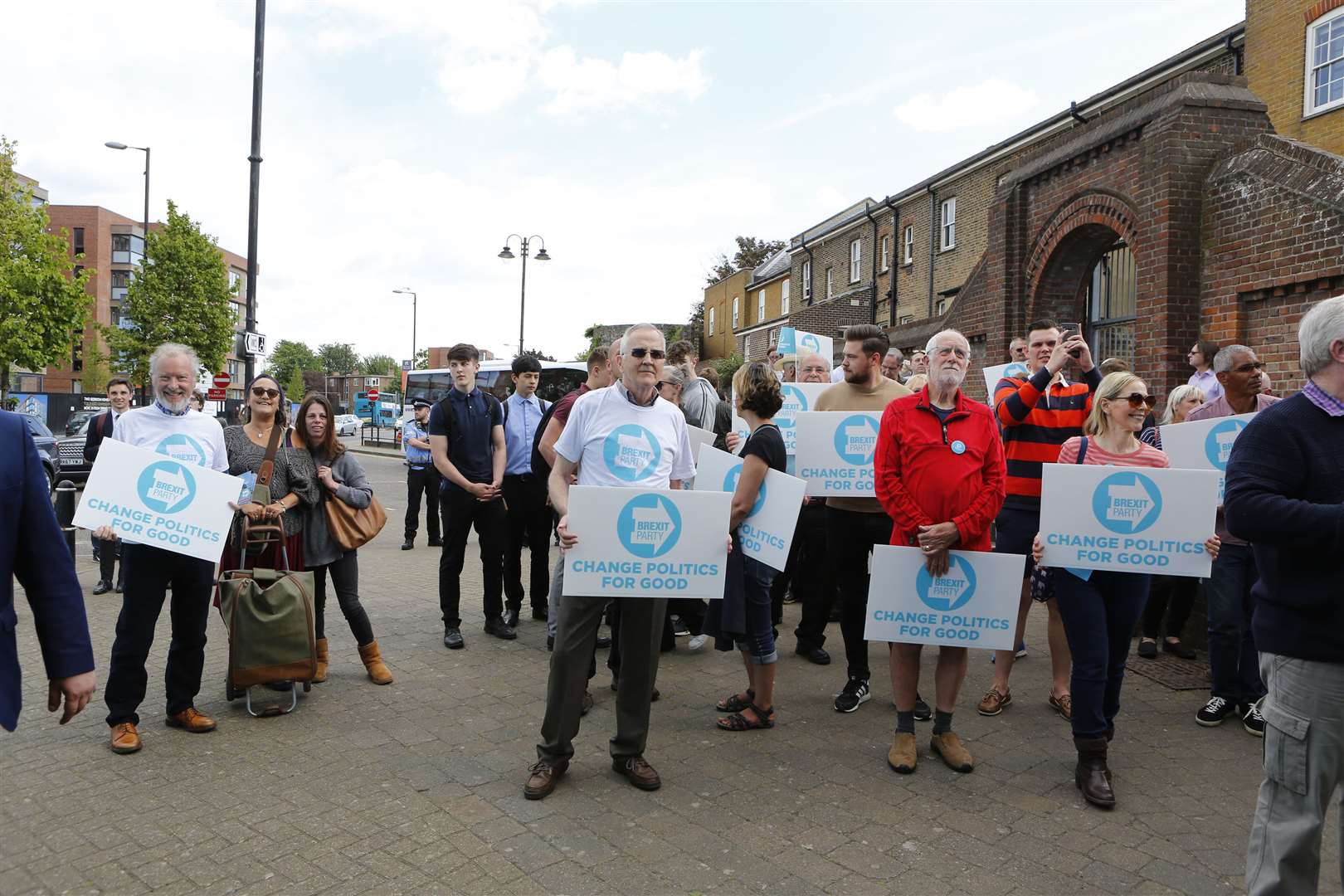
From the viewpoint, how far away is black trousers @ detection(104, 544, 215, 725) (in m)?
4.67

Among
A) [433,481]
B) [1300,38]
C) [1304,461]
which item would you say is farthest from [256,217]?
[1300,38]

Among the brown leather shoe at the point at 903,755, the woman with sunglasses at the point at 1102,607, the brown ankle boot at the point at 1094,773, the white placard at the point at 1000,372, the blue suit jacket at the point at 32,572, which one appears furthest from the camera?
the white placard at the point at 1000,372

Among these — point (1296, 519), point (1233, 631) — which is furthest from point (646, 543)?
point (1233, 631)

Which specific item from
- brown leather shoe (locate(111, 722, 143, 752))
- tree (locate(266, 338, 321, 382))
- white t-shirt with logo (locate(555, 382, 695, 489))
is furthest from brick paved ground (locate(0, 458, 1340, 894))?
tree (locate(266, 338, 321, 382))

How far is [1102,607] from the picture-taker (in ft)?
13.8

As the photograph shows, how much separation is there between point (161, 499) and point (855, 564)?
3711 mm

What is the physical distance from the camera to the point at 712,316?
54.3m

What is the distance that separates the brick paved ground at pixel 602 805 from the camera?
133 inches

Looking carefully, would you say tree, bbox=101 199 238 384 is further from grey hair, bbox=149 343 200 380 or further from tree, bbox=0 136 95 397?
grey hair, bbox=149 343 200 380

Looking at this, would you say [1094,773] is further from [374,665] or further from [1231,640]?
[374,665]

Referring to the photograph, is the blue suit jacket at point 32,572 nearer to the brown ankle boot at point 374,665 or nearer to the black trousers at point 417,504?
the brown ankle boot at point 374,665

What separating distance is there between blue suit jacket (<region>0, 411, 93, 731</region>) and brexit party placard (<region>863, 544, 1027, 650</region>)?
10.5 ft

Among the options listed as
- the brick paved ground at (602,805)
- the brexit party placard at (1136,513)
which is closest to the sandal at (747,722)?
the brick paved ground at (602,805)

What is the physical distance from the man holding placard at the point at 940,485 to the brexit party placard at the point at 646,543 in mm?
904
